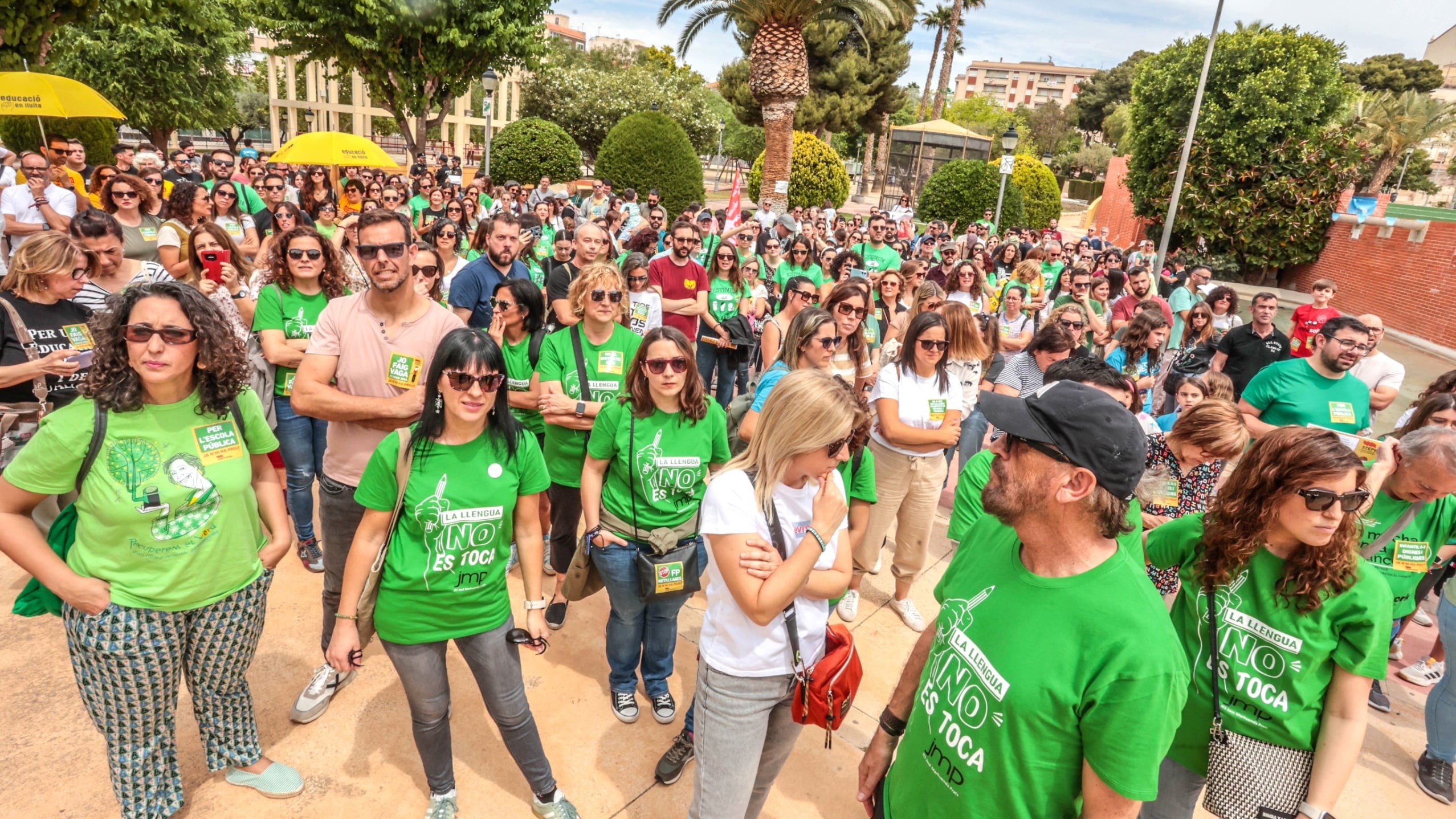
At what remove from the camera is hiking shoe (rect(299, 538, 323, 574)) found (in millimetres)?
4680

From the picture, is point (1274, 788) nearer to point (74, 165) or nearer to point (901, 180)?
point (74, 165)

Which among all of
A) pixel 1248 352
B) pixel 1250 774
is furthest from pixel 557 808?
pixel 1248 352

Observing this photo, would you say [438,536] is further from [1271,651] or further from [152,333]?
[1271,651]

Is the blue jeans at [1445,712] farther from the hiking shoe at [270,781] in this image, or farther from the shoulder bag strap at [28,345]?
the shoulder bag strap at [28,345]

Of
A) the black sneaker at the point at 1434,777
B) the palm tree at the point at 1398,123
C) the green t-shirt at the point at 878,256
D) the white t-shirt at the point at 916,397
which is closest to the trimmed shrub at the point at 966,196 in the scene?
the green t-shirt at the point at 878,256

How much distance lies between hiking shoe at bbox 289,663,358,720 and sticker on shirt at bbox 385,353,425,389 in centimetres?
131

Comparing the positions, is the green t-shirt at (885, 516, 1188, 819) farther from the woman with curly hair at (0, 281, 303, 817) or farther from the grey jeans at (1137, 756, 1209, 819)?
the woman with curly hair at (0, 281, 303, 817)

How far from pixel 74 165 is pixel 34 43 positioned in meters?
1.59

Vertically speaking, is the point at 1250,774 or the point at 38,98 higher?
the point at 38,98

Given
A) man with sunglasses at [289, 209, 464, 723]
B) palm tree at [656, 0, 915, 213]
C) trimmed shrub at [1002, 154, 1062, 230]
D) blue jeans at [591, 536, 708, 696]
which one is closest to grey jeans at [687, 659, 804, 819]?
blue jeans at [591, 536, 708, 696]

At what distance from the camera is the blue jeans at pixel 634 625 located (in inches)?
132

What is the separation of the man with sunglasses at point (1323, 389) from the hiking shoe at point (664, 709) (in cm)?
393

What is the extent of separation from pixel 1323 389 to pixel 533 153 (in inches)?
813

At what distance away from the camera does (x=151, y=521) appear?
242 centimetres
